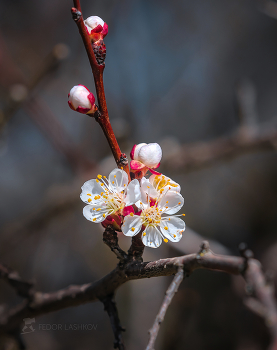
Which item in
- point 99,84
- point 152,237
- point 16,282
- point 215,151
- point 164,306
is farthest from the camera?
point 215,151

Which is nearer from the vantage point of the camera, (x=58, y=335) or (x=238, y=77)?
(x=58, y=335)

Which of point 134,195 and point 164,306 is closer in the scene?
point 164,306

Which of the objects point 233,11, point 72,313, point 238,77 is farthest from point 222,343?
point 233,11

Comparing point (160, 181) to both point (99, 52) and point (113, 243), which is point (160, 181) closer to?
point (113, 243)

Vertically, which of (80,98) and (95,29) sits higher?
(95,29)

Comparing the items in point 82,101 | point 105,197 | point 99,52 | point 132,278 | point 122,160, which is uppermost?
point 99,52

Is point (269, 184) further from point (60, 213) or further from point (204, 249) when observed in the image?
point (204, 249)

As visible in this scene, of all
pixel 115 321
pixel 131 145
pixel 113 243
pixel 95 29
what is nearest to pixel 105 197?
pixel 113 243
